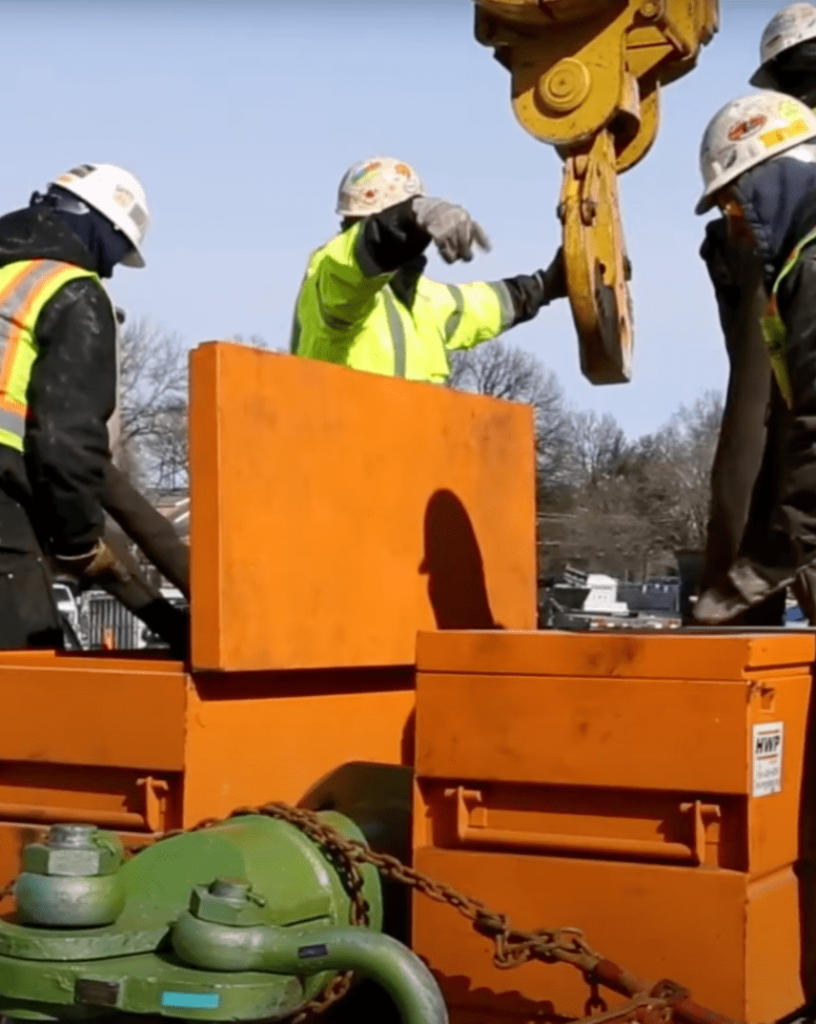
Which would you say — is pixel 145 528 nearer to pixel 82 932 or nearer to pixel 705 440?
pixel 82 932

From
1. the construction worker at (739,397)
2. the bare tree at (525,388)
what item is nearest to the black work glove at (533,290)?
the construction worker at (739,397)

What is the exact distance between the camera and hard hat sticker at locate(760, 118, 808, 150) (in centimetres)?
504

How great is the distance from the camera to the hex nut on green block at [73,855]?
2869mm

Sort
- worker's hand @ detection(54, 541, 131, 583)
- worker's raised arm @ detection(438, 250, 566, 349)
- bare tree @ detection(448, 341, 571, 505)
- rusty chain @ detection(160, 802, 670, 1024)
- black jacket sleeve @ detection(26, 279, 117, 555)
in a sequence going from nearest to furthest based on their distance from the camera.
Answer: rusty chain @ detection(160, 802, 670, 1024), black jacket sleeve @ detection(26, 279, 117, 555), worker's hand @ detection(54, 541, 131, 583), worker's raised arm @ detection(438, 250, 566, 349), bare tree @ detection(448, 341, 571, 505)

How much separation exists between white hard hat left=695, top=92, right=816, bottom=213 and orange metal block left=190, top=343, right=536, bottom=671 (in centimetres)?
98

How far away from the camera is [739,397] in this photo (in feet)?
22.0

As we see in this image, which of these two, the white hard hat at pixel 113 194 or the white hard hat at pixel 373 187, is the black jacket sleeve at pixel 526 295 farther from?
the white hard hat at pixel 113 194

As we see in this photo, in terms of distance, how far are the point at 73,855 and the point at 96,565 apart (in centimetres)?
273

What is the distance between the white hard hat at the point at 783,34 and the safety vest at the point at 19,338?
341cm

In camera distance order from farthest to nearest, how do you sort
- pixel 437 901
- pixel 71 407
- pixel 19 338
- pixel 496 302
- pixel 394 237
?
pixel 496 302 < pixel 394 237 < pixel 19 338 < pixel 71 407 < pixel 437 901

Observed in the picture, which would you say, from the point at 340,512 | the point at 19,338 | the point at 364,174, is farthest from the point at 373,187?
the point at 340,512

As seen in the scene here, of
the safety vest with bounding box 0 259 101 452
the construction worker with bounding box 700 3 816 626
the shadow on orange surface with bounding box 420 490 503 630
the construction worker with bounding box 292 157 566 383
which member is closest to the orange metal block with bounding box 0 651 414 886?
the shadow on orange surface with bounding box 420 490 503 630

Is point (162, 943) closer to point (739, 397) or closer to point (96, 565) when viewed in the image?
point (96, 565)

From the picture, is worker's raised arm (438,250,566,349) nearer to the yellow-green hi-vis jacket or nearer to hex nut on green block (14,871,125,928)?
the yellow-green hi-vis jacket
